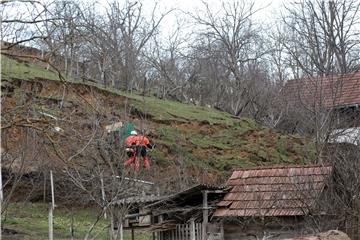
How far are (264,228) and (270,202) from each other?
0.75 metres

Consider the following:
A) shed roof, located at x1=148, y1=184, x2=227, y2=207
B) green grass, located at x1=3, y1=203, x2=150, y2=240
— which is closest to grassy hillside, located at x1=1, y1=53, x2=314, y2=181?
green grass, located at x1=3, y1=203, x2=150, y2=240

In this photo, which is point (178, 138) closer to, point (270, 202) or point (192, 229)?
point (192, 229)

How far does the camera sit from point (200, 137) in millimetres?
28797

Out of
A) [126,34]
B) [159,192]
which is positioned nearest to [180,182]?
[159,192]

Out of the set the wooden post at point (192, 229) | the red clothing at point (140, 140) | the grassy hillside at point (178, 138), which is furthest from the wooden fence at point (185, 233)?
the red clothing at point (140, 140)

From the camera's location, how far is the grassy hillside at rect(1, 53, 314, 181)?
25.0m

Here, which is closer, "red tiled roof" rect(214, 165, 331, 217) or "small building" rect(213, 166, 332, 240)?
"red tiled roof" rect(214, 165, 331, 217)

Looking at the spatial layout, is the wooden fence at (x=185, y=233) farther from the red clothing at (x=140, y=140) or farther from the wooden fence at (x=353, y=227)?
the wooden fence at (x=353, y=227)

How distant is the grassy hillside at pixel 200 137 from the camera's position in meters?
25.0

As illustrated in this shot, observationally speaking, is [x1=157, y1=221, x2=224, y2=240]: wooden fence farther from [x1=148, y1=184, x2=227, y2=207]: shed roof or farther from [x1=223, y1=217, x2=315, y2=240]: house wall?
[x1=148, y1=184, x2=227, y2=207]: shed roof

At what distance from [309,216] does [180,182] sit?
8412 mm

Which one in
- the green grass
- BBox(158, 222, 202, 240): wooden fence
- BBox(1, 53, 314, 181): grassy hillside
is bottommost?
the green grass

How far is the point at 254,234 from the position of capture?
15781 millimetres

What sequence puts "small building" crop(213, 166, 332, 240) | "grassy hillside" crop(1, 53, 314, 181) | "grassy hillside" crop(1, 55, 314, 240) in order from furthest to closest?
"grassy hillside" crop(1, 53, 314, 181) < "grassy hillside" crop(1, 55, 314, 240) < "small building" crop(213, 166, 332, 240)
